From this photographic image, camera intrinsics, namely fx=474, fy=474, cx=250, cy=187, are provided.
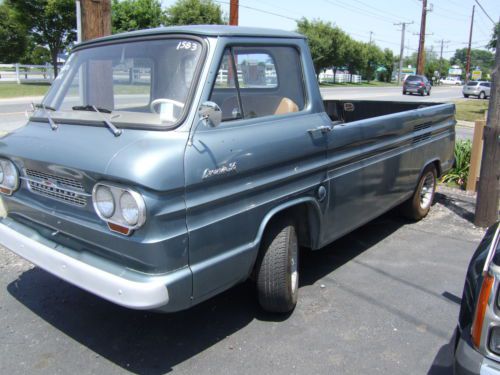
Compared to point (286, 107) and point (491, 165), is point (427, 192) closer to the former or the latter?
point (491, 165)

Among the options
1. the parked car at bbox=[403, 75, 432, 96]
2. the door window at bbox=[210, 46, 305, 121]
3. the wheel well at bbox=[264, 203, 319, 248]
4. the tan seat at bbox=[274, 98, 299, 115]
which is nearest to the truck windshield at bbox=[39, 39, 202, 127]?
the door window at bbox=[210, 46, 305, 121]

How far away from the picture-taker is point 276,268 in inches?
131

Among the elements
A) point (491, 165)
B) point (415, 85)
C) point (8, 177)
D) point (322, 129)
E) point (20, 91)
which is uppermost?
point (415, 85)

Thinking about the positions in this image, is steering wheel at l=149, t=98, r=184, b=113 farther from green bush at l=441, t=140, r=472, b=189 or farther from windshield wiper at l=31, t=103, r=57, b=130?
green bush at l=441, t=140, r=472, b=189

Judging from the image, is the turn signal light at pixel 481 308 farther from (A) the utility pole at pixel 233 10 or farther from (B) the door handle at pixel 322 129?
(A) the utility pole at pixel 233 10

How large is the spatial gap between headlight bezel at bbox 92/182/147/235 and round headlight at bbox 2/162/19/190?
0.98 meters

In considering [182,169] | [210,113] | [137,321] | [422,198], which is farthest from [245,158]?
[422,198]

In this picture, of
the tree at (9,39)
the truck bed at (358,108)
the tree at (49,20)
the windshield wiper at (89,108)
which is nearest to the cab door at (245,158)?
the windshield wiper at (89,108)

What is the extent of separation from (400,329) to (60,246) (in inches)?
96.1

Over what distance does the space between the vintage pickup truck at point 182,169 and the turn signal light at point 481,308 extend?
1375 mm

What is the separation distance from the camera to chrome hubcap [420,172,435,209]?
5918mm

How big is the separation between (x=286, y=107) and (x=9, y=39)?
38.5m

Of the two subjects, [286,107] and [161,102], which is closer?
[161,102]

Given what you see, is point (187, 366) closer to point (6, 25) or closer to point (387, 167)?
point (387, 167)
